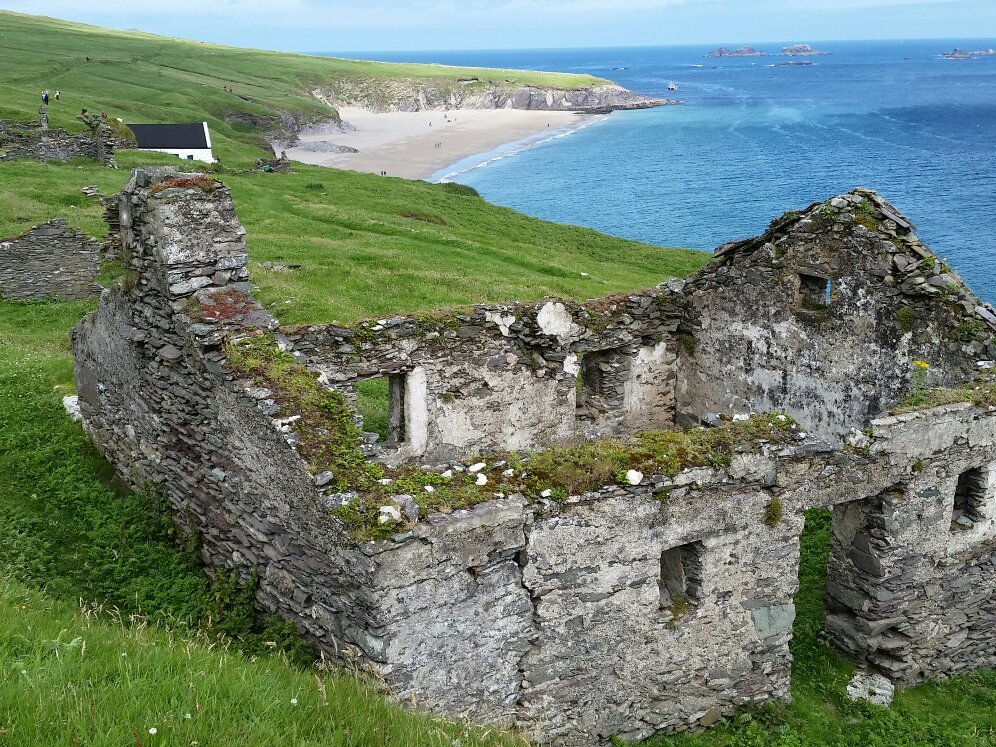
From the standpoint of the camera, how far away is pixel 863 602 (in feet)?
38.7

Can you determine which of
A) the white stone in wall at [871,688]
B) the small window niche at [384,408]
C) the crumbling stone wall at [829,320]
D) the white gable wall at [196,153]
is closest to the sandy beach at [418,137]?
the white gable wall at [196,153]

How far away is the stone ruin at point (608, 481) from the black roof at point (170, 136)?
57.8 m

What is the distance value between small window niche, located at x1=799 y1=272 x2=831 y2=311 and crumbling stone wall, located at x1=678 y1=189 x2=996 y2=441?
0.05 ft

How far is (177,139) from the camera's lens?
225ft

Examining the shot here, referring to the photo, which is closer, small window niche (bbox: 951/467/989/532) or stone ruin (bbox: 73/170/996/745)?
stone ruin (bbox: 73/170/996/745)

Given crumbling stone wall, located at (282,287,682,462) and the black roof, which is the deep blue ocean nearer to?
the black roof

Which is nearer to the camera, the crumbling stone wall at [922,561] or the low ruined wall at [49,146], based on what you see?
the crumbling stone wall at [922,561]

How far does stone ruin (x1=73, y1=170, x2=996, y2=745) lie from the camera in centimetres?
902

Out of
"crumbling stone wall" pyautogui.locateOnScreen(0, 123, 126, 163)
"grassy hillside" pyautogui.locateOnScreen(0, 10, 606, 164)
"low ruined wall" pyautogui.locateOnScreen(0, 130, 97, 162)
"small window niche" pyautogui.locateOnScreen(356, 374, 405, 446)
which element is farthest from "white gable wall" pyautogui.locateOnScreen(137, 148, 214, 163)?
"small window niche" pyautogui.locateOnScreen(356, 374, 405, 446)

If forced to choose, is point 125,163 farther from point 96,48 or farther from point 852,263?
point 96,48

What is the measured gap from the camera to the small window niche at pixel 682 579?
1008 centimetres

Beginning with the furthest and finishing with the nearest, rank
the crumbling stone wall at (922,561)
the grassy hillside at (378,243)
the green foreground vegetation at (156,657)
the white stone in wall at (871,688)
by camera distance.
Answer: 1. the grassy hillside at (378,243)
2. the white stone in wall at (871,688)
3. the crumbling stone wall at (922,561)
4. the green foreground vegetation at (156,657)

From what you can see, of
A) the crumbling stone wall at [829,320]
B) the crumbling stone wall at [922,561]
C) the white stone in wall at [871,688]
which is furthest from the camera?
the crumbling stone wall at [829,320]

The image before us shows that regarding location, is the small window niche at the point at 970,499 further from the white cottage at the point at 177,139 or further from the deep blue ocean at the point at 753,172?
the white cottage at the point at 177,139
